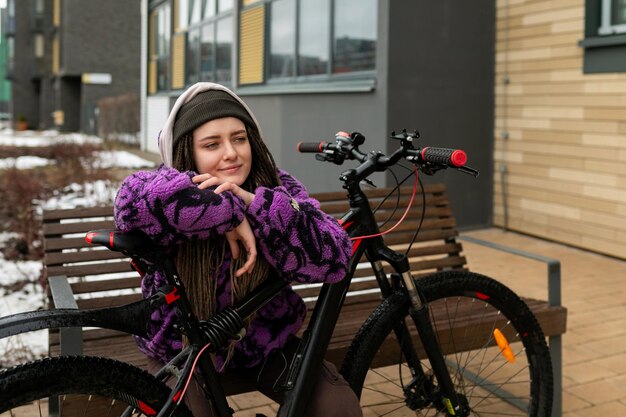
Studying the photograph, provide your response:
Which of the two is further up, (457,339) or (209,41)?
(209,41)

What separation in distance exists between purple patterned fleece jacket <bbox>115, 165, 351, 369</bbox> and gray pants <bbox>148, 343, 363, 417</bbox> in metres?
0.05

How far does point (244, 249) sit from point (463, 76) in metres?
6.32

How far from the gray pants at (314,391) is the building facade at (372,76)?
5.66 metres

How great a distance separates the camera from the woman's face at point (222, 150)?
2.25 metres

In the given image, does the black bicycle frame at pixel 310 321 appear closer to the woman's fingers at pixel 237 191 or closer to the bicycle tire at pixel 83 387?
the bicycle tire at pixel 83 387

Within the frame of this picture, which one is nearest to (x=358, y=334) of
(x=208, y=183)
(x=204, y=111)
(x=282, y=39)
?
(x=208, y=183)

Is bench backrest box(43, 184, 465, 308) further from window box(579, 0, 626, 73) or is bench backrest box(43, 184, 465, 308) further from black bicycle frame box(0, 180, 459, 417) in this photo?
window box(579, 0, 626, 73)

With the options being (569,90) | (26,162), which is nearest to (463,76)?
(569,90)

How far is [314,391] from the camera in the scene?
231cm

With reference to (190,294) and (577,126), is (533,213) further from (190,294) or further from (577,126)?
(190,294)

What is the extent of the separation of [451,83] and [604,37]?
5.57ft

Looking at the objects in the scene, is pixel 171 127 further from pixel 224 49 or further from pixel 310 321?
pixel 224 49

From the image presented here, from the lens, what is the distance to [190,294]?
2158 mm

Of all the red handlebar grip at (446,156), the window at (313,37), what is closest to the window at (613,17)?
the window at (313,37)
